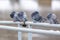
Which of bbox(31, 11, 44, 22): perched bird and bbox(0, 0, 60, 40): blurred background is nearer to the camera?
bbox(31, 11, 44, 22): perched bird

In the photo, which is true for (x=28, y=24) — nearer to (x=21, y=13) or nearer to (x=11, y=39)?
(x=21, y=13)

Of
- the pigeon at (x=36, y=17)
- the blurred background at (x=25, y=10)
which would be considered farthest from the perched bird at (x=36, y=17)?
the blurred background at (x=25, y=10)

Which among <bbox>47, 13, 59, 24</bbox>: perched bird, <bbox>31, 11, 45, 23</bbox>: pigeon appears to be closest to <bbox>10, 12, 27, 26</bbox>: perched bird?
<bbox>31, 11, 45, 23</bbox>: pigeon

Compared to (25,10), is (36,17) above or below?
above

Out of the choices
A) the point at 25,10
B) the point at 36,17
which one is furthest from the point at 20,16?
the point at 25,10

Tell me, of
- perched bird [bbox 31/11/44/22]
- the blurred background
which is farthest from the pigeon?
Answer: the blurred background

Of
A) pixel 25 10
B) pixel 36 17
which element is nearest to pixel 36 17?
pixel 36 17

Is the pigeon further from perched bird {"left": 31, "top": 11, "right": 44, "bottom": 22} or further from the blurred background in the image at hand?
the blurred background

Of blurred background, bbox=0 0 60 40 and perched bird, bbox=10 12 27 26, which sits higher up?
perched bird, bbox=10 12 27 26

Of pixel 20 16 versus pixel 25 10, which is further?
pixel 25 10

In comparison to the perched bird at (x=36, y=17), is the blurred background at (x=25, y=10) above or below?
below

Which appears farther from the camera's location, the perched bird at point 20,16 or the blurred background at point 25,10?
the blurred background at point 25,10

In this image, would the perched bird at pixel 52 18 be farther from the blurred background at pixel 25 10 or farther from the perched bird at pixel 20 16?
the blurred background at pixel 25 10

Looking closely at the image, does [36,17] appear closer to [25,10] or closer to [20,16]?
[20,16]
